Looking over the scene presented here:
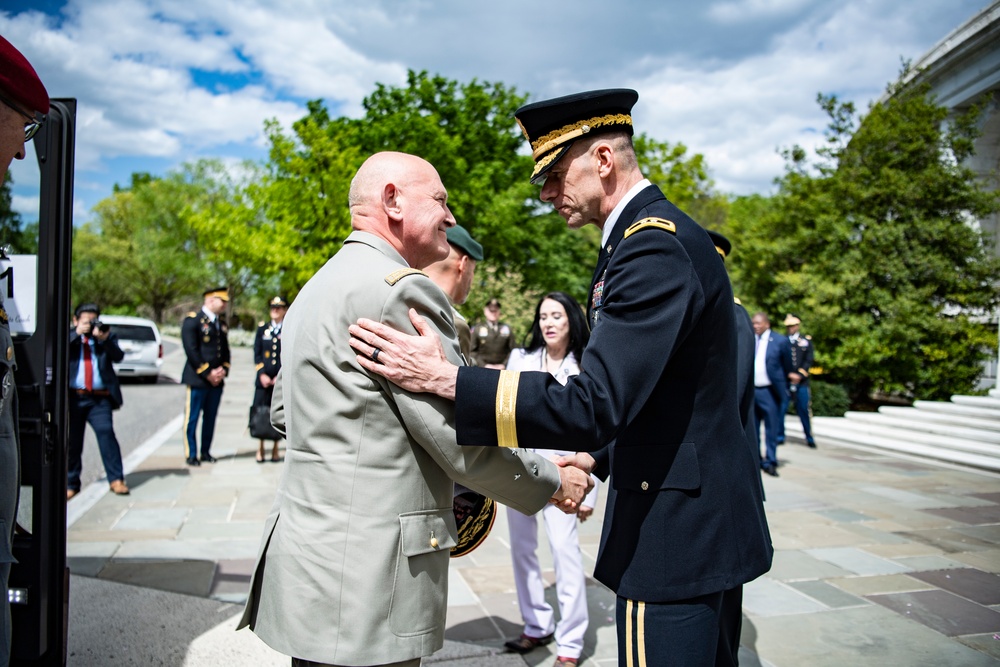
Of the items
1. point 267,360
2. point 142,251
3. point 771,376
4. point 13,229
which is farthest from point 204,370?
point 142,251

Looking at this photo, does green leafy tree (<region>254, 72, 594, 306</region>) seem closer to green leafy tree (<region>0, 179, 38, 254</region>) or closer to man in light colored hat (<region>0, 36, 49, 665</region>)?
green leafy tree (<region>0, 179, 38, 254</region>)

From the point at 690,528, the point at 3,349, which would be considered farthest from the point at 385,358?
the point at 3,349

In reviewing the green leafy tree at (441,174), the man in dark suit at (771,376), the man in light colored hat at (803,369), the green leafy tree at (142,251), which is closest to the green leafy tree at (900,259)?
the man in light colored hat at (803,369)

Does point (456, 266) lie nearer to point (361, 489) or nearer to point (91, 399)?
point (361, 489)

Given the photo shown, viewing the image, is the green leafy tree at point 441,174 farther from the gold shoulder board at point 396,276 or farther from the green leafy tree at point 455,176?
the gold shoulder board at point 396,276

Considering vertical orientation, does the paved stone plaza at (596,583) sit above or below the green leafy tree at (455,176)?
below

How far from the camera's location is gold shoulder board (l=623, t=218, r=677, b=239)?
201 centimetres

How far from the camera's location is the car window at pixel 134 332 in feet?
66.7

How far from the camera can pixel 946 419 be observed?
494 inches

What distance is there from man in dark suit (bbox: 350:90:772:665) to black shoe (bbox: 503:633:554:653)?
2019 mm

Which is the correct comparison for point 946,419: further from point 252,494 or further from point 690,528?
point 690,528

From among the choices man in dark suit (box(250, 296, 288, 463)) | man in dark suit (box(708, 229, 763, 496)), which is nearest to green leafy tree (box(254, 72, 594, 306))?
man in dark suit (box(250, 296, 288, 463))

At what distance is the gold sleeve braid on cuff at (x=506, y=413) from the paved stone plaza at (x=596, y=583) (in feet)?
8.20

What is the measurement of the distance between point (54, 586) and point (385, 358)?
2.40 m
